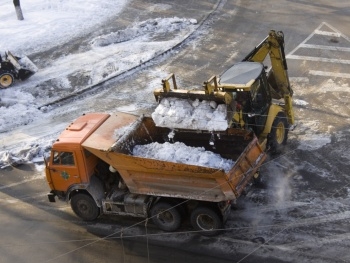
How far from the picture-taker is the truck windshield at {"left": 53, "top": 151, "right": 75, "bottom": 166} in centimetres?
1227

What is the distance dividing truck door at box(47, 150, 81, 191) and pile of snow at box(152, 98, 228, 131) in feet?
7.38

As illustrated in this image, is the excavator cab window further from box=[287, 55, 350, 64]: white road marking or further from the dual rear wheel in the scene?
box=[287, 55, 350, 64]: white road marking

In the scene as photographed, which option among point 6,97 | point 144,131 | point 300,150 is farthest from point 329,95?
point 6,97

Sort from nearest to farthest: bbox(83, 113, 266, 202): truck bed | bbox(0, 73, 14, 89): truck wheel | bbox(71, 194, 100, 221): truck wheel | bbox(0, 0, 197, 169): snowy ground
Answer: bbox(83, 113, 266, 202): truck bed < bbox(71, 194, 100, 221): truck wheel < bbox(0, 0, 197, 169): snowy ground < bbox(0, 73, 14, 89): truck wheel

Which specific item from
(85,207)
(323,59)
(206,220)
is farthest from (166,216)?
(323,59)

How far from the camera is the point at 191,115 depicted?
12039 millimetres

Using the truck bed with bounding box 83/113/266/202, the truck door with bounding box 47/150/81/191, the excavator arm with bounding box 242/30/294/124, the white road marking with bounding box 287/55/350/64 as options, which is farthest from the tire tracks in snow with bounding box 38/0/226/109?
the excavator arm with bounding box 242/30/294/124

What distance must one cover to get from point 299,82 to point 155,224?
29.2 ft

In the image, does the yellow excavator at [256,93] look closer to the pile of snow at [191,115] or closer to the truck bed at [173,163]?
the pile of snow at [191,115]

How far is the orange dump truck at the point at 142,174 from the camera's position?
36.7ft

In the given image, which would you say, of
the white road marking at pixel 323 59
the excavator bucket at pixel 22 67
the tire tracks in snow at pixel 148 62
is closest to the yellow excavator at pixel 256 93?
the white road marking at pixel 323 59

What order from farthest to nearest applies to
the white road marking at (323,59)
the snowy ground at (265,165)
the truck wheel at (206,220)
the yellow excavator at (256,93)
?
the white road marking at (323,59) → the yellow excavator at (256,93) → the snowy ground at (265,165) → the truck wheel at (206,220)

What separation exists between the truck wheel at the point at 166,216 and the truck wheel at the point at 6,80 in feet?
37.3

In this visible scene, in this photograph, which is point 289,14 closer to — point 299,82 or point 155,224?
point 299,82
